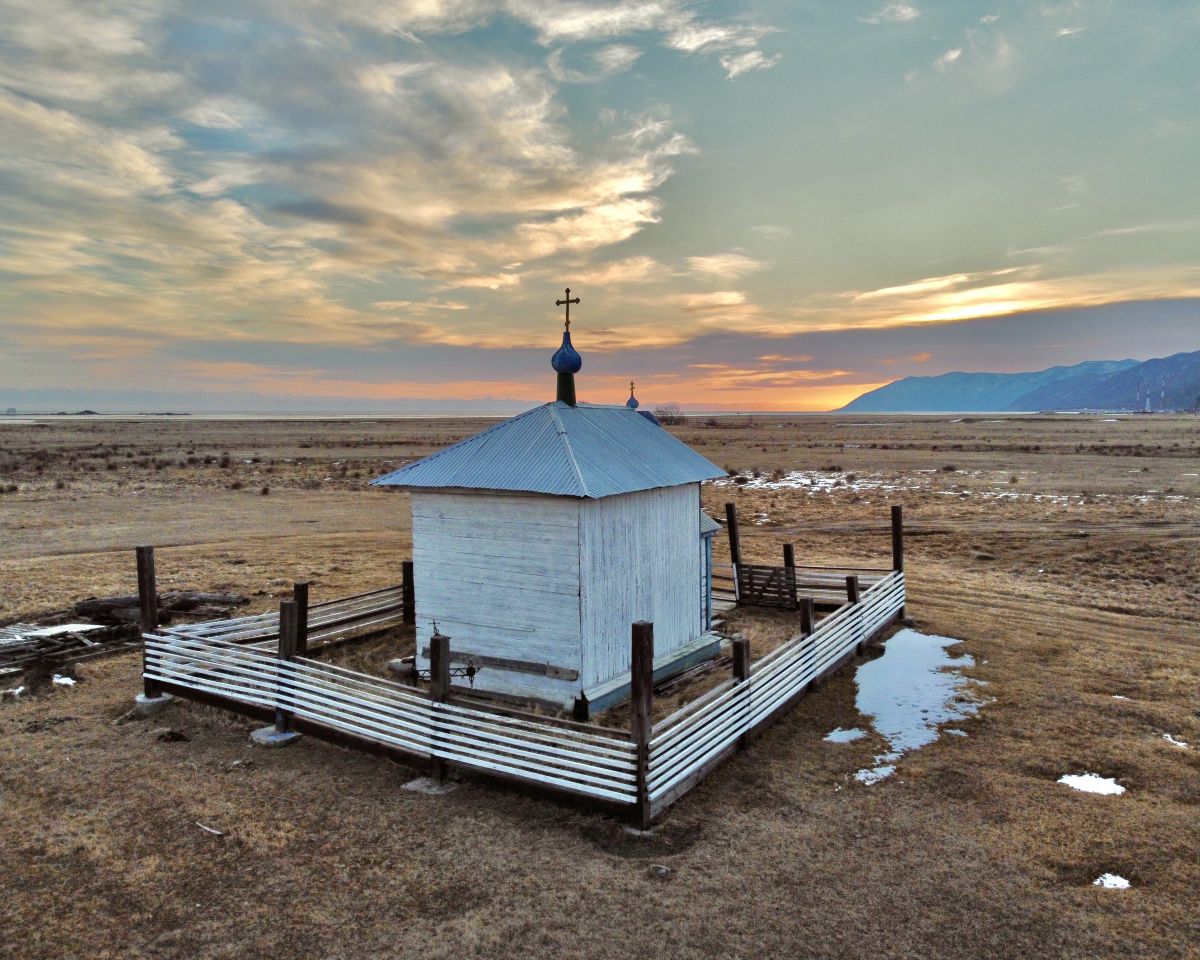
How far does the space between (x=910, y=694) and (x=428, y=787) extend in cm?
798

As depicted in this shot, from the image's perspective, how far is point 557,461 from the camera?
11445mm

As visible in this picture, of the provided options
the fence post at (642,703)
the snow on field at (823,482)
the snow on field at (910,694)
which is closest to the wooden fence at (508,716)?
the fence post at (642,703)

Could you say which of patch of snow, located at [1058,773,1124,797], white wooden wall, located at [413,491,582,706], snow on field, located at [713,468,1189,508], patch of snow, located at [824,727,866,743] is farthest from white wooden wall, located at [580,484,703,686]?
snow on field, located at [713,468,1189,508]

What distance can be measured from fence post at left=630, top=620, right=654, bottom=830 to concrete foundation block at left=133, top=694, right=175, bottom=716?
8046mm

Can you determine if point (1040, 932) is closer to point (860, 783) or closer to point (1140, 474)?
point (860, 783)

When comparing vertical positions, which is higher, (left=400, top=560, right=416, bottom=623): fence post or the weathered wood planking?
the weathered wood planking

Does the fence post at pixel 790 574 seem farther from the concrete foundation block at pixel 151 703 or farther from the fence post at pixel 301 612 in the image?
the concrete foundation block at pixel 151 703

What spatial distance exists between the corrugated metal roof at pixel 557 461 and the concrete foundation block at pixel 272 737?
3985mm

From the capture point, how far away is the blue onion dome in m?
13.3

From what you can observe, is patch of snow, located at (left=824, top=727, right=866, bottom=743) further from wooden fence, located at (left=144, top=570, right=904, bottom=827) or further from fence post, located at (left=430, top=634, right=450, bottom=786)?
fence post, located at (left=430, top=634, right=450, bottom=786)

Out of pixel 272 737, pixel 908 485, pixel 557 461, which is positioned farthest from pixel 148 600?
pixel 908 485

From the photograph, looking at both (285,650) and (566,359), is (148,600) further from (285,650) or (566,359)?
(566,359)

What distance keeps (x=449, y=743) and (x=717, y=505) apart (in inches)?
Result: 1035

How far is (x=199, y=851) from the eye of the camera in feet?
26.2
